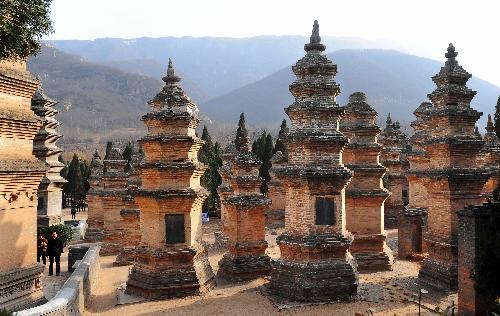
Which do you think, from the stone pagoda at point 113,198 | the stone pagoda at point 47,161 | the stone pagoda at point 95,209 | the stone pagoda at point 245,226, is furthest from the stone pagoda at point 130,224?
the stone pagoda at point 95,209

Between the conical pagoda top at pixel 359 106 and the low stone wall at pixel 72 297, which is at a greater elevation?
the conical pagoda top at pixel 359 106

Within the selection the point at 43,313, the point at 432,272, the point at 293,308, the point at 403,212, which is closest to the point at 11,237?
the point at 43,313

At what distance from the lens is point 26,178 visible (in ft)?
44.4

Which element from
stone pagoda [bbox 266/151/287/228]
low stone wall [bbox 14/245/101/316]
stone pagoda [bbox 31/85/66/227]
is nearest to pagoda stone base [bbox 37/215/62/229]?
stone pagoda [bbox 31/85/66/227]

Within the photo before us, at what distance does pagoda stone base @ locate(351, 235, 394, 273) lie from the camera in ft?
68.6

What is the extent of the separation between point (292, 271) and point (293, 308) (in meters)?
1.30

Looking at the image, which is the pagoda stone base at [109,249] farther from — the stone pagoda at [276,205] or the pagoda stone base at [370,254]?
the pagoda stone base at [370,254]

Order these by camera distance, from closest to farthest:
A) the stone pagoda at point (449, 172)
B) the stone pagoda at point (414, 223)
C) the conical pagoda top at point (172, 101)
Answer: the stone pagoda at point (449, 172), the conical pagoda top at point (172, 101), the stone pagoda at point (414, 223)

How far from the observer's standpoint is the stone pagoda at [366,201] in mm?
20891

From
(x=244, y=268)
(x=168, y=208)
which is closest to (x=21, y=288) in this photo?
(x=168, y=208)

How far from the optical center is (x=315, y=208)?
1622 centimetres

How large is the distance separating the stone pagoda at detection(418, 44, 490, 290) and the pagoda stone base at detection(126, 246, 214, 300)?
27.4 ft

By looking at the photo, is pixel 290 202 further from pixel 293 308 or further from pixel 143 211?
pixel 143 211

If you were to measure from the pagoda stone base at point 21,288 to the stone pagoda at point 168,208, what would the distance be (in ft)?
13.3
